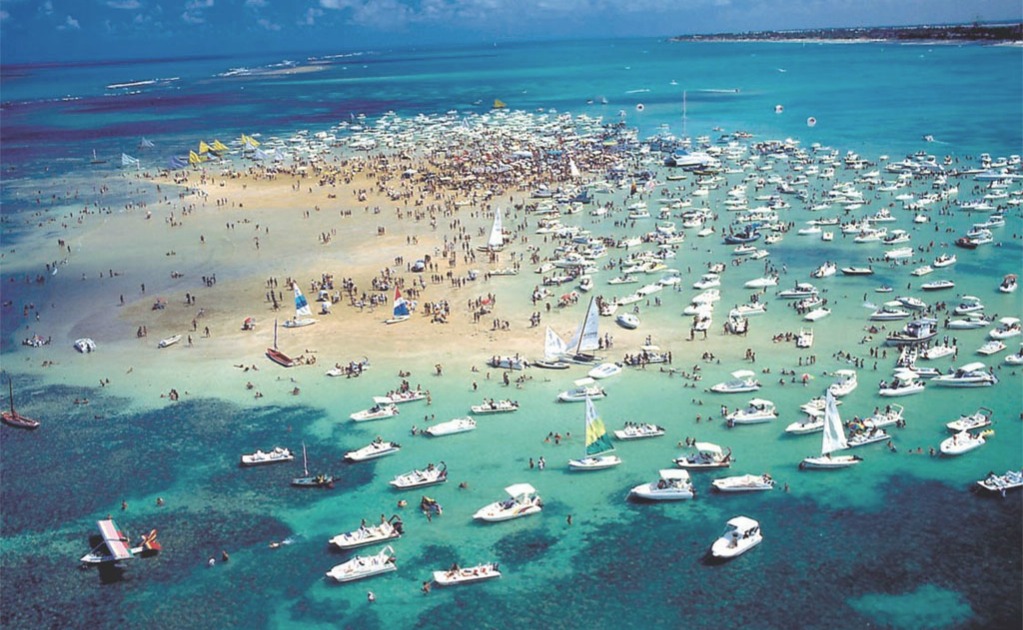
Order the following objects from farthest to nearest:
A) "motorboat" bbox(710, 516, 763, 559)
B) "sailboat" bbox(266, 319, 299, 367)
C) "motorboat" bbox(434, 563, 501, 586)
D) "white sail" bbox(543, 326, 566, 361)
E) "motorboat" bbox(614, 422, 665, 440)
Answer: "sailboat" bbox(266, 319, 299, 367)
"white sail" bbox(543, 326, 566, 361)
"motorboat" bbox(614, 422, 665, 440)
"motorboat" bbox(710, 516, 763, 559)
"motorboat" bbox(434, 563, 501, 586)

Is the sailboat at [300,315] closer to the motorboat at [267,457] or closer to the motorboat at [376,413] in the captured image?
the motorboat at [376,413]

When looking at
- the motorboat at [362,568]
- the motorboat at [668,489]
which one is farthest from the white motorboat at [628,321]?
the motorboat at [362,568]

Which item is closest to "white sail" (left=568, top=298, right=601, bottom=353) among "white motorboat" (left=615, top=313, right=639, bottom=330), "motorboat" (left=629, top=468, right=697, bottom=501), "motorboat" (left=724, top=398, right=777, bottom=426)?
"white motorboat" (left=615, top=313, right=639, bottom=330)

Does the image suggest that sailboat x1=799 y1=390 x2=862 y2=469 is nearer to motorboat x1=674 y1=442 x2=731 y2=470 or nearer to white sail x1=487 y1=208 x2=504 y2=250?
motorboat x1=674 y1=442 x2=731 y2=470

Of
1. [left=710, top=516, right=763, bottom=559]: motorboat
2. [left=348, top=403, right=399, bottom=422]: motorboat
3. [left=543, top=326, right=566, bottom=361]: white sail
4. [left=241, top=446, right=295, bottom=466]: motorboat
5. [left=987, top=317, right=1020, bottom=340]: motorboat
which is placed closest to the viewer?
[left=710, top=516, right=763, bottom=559]: motorboat

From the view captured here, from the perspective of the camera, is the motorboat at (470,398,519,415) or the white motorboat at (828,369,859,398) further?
the motorboat at (470,398,519,415)

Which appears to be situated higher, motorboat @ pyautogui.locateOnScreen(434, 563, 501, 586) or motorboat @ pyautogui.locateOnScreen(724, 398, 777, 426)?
motorboat @ pyautogui.locateOnScreen(724, 398, 777, 426)
